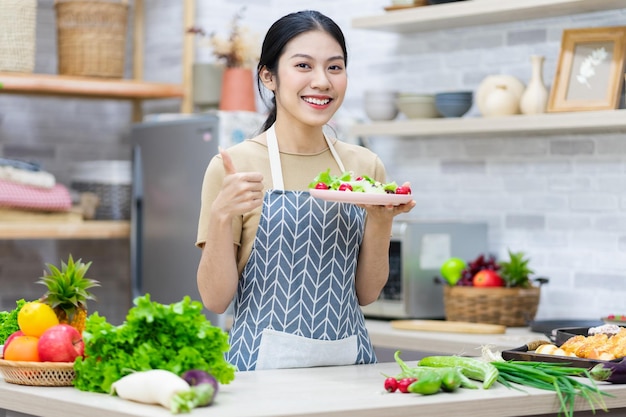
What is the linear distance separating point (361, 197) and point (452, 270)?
75.1 inches

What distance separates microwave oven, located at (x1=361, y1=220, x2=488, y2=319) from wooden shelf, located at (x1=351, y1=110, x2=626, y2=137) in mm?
402

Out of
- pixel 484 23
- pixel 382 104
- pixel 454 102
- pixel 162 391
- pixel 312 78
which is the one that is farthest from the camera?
pixel 382 104

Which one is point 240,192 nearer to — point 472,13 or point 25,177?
point 472,13

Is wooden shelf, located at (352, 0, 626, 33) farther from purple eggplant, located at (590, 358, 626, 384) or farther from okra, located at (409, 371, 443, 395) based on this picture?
okra, located at (409, 371, 443, 395)

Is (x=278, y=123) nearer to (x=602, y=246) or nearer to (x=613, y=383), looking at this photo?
(x=613, y=383)

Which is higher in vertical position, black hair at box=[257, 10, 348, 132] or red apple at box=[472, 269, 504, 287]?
black hair at box=[257, 10, 348, 132]

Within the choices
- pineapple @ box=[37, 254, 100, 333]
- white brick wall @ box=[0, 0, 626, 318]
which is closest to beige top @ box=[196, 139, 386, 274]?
pineapple @ box=[37, 254, 100, 333]

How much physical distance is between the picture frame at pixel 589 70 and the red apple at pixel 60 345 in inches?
99.6

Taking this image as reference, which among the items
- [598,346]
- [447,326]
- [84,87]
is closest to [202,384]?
[598,346]

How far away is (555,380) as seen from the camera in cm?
225

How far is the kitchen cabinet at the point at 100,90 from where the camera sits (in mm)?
4840

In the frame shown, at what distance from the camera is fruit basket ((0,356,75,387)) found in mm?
2182

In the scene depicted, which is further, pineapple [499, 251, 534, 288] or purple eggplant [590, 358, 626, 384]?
pineapple [499, 251, 534, 288]

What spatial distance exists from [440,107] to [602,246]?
888 mm
